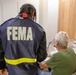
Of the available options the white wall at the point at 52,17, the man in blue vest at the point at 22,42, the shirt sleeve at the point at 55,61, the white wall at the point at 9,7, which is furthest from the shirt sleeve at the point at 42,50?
the white wall at the point at 9,7

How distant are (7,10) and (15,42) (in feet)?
4.46

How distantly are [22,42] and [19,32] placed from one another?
10 cm

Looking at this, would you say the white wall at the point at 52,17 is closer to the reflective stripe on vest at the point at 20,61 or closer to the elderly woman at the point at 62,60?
the elderly woman at the point at 62,60

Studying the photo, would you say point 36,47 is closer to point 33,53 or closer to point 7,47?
point 33,53

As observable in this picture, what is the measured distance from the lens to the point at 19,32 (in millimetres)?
1363

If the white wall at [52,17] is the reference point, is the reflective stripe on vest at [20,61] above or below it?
below

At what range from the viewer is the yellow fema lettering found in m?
1.35

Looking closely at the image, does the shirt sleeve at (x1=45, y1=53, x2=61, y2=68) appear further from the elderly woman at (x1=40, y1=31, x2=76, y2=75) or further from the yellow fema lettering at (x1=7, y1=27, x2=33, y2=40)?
the yellow fema lettering at (x1=7, y1=27, x2=33, y2=40)

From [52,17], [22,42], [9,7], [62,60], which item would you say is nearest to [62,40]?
[62,60]

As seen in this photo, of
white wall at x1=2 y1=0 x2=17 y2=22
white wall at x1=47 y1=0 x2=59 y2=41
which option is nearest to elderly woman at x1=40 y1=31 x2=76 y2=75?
white wall at x1=47 y1=0 x2=59 y2=41

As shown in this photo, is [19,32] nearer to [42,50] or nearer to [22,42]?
[22,42]

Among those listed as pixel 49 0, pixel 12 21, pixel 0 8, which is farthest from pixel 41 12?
pixel 12 21

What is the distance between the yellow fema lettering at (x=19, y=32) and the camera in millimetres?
1354

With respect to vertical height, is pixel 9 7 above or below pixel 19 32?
above
